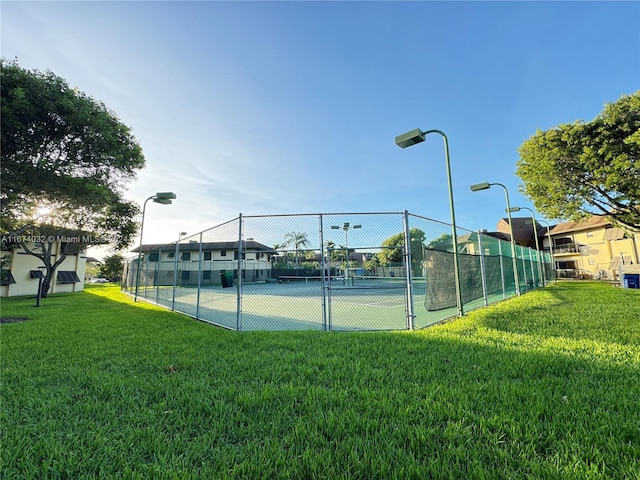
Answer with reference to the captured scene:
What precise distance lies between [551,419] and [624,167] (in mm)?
14308

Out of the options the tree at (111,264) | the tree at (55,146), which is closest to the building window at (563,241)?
the tree at (55,146)

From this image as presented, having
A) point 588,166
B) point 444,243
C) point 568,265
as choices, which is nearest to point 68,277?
point 444,243

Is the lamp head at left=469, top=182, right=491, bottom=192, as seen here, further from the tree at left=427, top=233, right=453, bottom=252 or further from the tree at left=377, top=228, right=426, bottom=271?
the tree at left=377, top=228, right=426, bottom=271

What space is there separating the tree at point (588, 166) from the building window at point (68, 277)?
1415 inches

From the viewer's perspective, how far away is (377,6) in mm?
7418

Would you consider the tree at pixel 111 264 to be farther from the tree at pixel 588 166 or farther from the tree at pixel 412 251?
the tree at pixel 588 166

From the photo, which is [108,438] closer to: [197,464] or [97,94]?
[197,464]

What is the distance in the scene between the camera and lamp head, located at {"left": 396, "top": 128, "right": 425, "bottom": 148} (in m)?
6.75

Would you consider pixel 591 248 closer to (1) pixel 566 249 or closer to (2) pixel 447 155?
(1) pixel 566 249

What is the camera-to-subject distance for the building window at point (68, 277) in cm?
2387

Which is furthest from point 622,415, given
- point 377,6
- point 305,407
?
point 377,6

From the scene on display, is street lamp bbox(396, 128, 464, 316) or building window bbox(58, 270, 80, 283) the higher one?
street lamp bbox(396, 128, 464, 316)

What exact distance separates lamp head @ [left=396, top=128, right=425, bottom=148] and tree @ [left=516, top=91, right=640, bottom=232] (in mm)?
9903

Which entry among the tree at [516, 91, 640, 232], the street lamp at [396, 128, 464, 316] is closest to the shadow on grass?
the street lamp at [396, 128, 464, 316]
